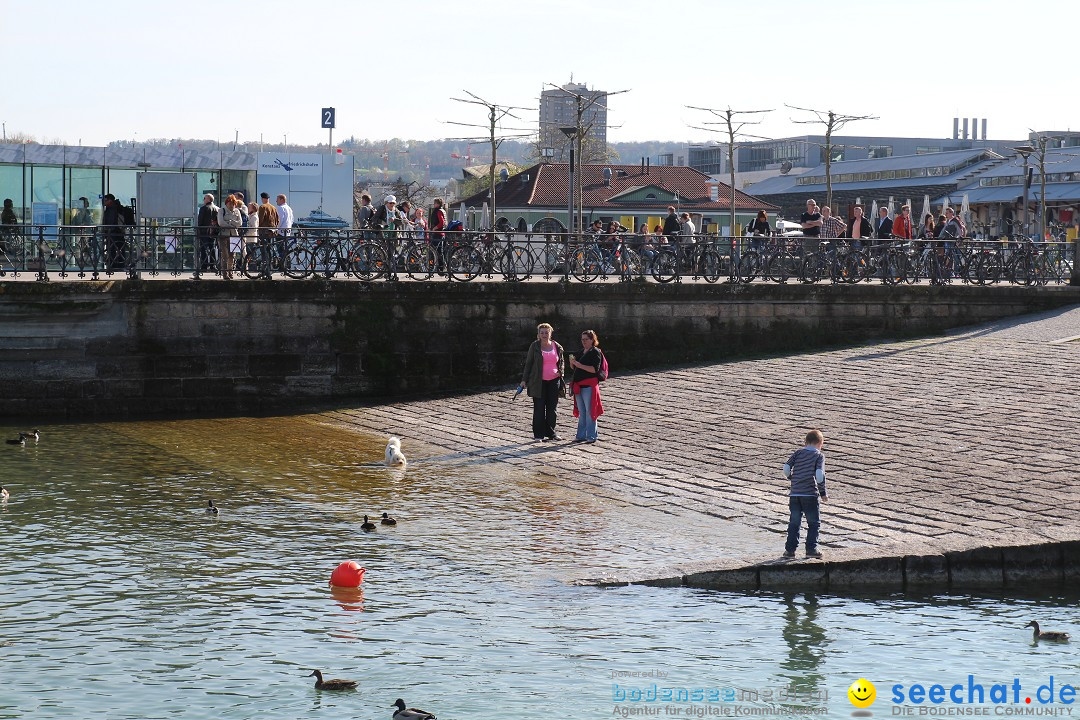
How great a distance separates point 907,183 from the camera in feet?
288

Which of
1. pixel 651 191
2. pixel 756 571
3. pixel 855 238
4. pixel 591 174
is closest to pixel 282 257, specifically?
pixel 855 238

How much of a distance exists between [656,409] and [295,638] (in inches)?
439

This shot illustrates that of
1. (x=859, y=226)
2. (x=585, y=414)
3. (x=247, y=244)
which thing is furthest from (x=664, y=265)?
(x=585, y=414)

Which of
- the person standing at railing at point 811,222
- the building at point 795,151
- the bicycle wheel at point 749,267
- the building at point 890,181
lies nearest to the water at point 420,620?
the bicycle wheel at point 749,267

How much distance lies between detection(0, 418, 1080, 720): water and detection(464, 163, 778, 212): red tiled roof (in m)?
54.1

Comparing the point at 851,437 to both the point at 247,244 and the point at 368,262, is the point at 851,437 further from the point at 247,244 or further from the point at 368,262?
the point at 247,244

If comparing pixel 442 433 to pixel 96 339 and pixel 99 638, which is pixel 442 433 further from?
pixel 99 638

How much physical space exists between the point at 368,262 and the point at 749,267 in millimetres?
6942

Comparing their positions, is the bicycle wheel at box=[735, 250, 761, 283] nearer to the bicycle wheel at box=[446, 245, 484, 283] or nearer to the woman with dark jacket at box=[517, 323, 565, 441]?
the bicycle wheel at box=[446, 245, 484, 283]

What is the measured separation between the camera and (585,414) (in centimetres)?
1734

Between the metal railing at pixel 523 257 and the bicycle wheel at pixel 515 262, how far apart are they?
0.02 metres

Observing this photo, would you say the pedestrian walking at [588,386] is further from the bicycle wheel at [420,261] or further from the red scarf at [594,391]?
the bicycle wheel at [420,261]

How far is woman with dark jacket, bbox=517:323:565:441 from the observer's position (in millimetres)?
17359

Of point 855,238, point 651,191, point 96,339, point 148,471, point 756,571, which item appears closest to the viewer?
point 756,571
